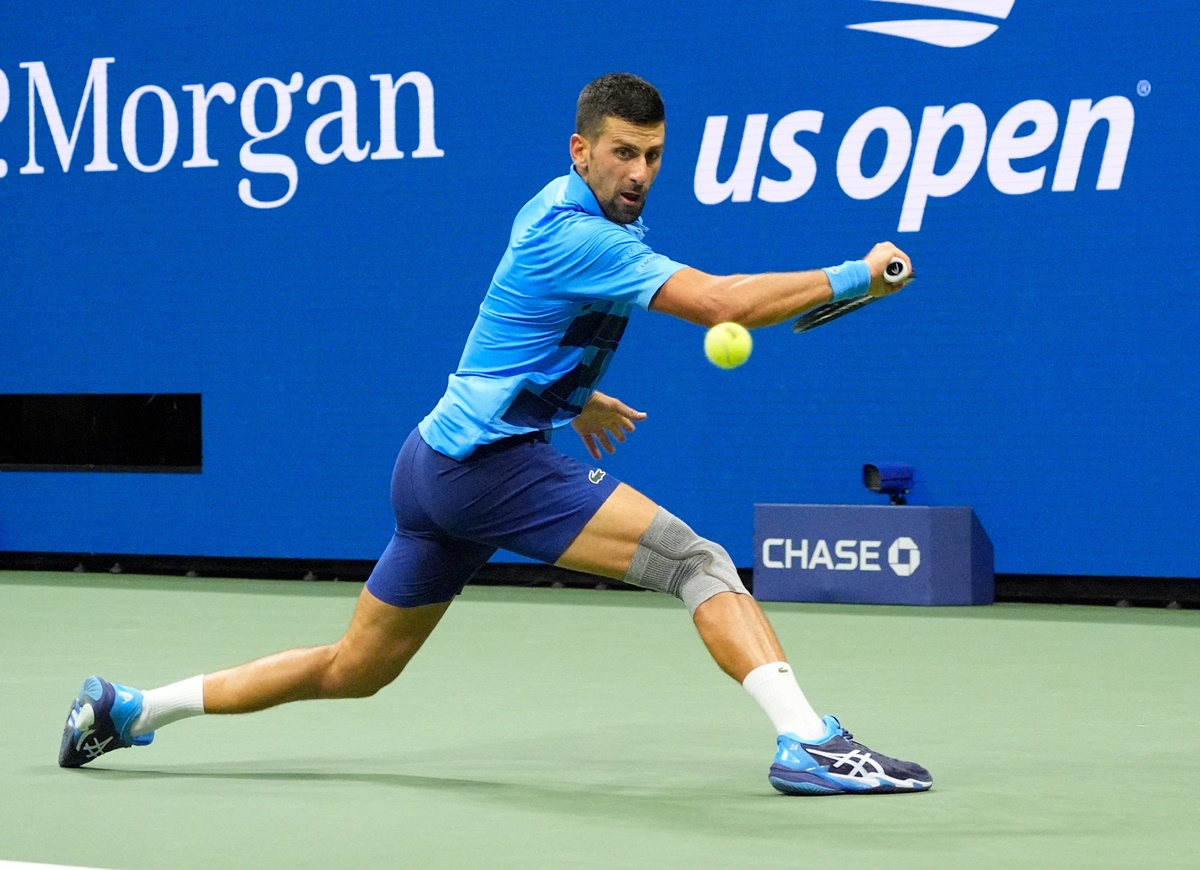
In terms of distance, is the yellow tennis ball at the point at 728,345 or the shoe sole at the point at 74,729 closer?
the yellow tennis ball at the point at 728,345

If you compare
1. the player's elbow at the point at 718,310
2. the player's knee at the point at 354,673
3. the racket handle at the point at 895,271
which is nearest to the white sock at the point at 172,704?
the player's knee at the point at 354,673

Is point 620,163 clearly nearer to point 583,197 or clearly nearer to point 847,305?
point 583,197

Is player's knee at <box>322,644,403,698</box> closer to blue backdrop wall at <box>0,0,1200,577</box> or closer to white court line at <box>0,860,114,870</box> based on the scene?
white court line at <box>0,860,114,870</box>

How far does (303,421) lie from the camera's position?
38.5 ft

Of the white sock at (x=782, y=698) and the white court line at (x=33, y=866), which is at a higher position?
the white sock at (x=782, y=698)

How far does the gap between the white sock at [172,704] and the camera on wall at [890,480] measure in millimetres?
5213

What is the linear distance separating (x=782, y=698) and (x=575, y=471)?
77 cm

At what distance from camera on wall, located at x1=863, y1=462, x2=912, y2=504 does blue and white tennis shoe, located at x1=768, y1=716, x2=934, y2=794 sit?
515 centimetres

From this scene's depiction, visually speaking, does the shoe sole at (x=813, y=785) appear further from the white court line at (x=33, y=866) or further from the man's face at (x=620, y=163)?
the white court line at (x=33, y=866)

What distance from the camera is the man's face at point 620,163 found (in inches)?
192

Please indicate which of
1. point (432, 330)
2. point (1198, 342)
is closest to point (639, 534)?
point (1198, 342)

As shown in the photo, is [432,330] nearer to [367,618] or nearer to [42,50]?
[42,50]

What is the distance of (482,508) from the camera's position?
489 cm

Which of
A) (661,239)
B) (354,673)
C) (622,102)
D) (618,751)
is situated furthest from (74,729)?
(661,239)
